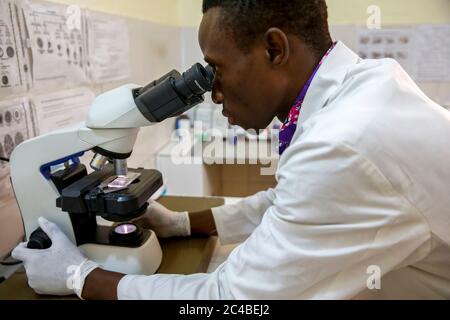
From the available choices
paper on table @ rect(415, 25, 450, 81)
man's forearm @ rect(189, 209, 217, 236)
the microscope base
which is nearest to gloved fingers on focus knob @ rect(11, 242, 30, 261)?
the microscope base

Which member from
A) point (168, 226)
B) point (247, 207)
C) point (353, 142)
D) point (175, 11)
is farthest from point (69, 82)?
→ point (175, 11)

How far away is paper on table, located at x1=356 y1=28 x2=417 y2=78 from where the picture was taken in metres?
2.42

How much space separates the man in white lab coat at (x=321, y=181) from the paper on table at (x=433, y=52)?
1.99m

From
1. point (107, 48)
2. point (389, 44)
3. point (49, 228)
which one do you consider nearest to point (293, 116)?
point (49, 228)

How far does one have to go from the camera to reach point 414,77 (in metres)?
2.48

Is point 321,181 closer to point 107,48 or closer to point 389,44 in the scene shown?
point 107,48

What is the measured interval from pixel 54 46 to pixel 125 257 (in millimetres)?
677

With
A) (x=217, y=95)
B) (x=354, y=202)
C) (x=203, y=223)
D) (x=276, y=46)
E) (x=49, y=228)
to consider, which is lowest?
(x=203, y=223)

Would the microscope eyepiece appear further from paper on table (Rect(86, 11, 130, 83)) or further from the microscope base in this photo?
paper on table (Rect(86, 11, 130, 83))

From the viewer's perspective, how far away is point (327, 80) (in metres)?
0.73

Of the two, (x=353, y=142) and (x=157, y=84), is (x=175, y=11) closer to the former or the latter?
(x=157, y=84)

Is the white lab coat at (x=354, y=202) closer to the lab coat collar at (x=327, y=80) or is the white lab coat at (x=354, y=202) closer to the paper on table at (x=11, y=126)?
the lab coat collar at (x=327, y=80)

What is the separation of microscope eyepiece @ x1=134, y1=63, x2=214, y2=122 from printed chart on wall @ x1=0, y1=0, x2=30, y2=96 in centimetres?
39

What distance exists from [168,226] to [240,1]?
24.9 inches
